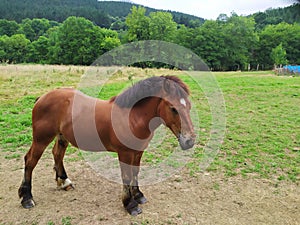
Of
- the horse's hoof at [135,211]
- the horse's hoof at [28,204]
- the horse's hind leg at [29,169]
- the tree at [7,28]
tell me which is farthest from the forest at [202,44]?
the horse's hoof at [135,211]

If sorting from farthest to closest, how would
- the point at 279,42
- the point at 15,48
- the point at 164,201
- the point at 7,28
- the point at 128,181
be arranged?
the point at 7,28 < the point at 15,48 < the point at 279,42 < the point at 164,201 < the point at 128,181

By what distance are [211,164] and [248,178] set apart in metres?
0.74

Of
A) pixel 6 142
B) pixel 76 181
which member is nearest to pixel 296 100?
pixel 76 181

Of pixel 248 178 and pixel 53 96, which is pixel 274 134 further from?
pixel 53 96

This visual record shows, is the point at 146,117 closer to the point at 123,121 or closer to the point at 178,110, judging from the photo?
the point at 123,121

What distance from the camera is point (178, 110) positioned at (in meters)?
2.63

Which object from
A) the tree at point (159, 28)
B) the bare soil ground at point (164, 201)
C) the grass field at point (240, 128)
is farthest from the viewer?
the tree at point (159, 28)

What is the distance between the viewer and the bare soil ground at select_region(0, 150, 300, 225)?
308 centimetres

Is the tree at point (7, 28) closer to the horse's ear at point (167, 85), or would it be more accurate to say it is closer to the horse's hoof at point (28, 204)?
the horse's hoof at point (28, 204)

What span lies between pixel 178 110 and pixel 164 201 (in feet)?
5.05

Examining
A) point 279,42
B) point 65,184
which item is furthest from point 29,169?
point 279,42

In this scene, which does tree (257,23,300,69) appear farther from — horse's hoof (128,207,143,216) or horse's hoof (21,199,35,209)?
horse's hoof (21,199,35,209)

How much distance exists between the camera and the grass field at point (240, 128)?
185 inches

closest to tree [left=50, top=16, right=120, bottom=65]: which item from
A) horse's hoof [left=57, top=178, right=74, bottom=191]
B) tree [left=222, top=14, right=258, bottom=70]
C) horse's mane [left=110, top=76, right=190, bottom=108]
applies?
tree [left=222, top=14, right=258, bottom=70]
